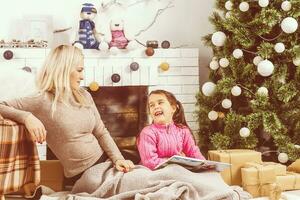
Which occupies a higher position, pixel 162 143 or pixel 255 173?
pixel 162 143

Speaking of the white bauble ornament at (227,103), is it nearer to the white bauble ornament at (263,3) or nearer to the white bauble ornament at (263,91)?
the white bauble ornament at (263,91)

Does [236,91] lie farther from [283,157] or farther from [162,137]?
[162,137]

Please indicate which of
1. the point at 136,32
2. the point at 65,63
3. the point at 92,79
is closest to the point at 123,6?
the point at 136,32

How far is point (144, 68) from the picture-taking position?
10.4 feet

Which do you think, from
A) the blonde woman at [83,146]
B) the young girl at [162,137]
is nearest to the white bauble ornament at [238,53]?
the young girl at [162,137]

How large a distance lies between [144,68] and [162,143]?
86 cm

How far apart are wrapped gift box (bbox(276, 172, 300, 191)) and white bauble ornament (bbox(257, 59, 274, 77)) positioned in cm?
62

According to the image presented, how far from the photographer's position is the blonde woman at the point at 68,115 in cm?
213

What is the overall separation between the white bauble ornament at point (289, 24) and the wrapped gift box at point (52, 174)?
1.53 m

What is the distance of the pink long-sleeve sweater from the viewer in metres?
2.38

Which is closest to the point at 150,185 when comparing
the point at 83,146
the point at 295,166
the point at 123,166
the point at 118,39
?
the point at 123,166

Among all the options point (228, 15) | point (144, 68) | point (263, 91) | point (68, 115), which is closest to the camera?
point (68, 115)

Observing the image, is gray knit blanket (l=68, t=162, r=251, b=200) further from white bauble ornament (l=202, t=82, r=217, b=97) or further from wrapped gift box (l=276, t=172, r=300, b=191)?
white bauble ornament (l=202, t=82, r=217, b=97)

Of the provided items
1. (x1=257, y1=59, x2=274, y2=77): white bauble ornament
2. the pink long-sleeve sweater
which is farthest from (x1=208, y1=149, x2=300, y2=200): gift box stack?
(x1=257, y1=59, x2=274, y2=77): white bauble ornament
